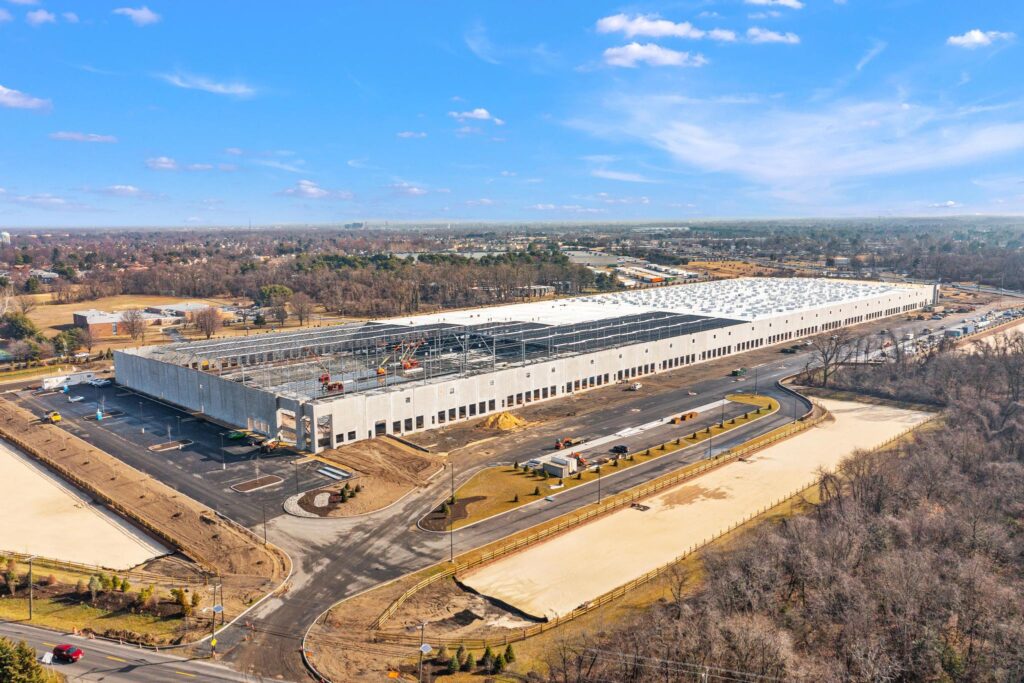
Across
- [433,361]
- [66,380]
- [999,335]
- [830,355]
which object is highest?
[830,355]

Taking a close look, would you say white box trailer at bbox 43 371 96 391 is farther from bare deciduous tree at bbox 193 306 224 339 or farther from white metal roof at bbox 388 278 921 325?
white metal roof at bbox 388 278 921 325

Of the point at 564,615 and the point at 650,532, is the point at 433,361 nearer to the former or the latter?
the point at 650,532

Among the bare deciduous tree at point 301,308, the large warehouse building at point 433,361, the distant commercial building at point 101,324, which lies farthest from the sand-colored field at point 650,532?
the distant commercial building at point 101,324


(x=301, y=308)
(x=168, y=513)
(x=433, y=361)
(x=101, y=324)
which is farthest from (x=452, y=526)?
(x=101, y=324)

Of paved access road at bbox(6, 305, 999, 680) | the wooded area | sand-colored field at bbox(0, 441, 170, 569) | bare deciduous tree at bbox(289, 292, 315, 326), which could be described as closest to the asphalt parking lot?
paved access road at bbox(6, 305, 999, 680)

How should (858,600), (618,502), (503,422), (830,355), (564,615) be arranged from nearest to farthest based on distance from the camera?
(858,600) → (564,615) → (618,502) → (503,422) → (830,355)

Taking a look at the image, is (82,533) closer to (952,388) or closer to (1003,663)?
(1003,663)
